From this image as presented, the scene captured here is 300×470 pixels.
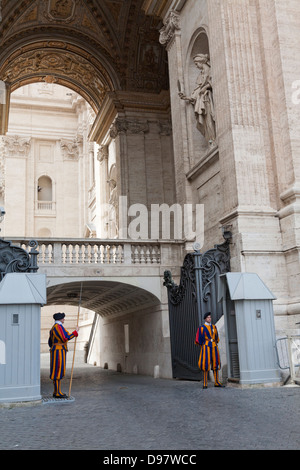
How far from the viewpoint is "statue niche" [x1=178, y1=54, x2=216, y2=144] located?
1548 cm

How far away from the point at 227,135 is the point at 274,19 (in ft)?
10.7

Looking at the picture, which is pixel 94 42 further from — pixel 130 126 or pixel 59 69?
pixel 130 126

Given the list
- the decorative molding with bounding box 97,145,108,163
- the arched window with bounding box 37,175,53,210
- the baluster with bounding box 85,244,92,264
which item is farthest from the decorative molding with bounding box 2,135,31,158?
the baluster with bounding box 85,244,92,264

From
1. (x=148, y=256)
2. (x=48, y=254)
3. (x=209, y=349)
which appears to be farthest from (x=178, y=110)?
(x=209, y=349)

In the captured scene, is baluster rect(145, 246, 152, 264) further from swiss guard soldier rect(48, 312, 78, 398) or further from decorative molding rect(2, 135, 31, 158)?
decorative molding rect(2, 135, 31, 158)

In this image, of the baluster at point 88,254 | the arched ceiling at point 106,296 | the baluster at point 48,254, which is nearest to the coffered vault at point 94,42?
the arched ceiling at point 106,296

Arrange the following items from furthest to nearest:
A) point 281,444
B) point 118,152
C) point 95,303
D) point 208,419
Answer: point 118,152
point 95,303
point 208,419
point 281,444

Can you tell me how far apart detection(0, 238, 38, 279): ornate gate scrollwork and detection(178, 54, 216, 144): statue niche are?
20.7 feet

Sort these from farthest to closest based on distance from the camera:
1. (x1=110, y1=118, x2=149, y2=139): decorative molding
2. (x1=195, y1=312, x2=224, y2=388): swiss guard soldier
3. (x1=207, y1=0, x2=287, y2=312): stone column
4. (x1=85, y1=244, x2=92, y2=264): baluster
Result: 1. (x1=110, y1=118, x2=149, y2=139): decorative molding
2. (x1=85, y1=244, x2=92, y2=264): baluster
3. (x1=207, y1=0, x2=287, y2=312): stone column
4. (x1=195, y1=312, x2=224, y2=388): swiss guard soldier

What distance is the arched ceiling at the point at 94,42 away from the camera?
80.7 ft

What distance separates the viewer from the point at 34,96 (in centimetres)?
4200

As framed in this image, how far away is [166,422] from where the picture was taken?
6367mm

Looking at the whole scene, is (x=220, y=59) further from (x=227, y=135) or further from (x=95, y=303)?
(x=95, y=303)

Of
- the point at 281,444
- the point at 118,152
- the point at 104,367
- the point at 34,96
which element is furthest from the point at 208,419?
the point at 34,96
